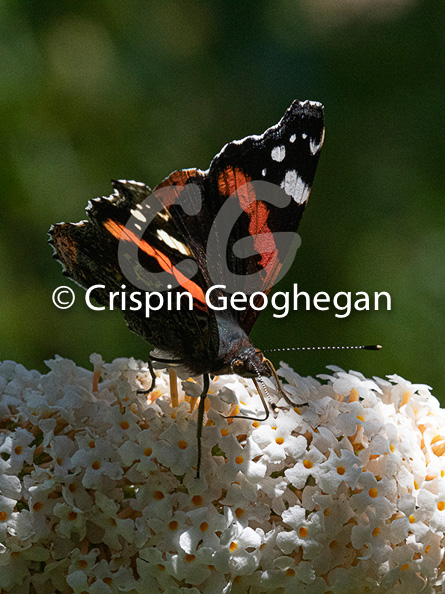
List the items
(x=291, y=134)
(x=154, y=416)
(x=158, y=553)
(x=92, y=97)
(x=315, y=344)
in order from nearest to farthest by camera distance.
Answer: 1. (x=158, y=553)
2. (x=154, y=416)
3. (x=291, y=134)
4. (x=315, y=344)
5. (x=92, y=97)

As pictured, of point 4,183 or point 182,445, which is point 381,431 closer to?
point 182,445

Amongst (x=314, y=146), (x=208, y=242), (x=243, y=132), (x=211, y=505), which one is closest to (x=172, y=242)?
(x=208, y=242)

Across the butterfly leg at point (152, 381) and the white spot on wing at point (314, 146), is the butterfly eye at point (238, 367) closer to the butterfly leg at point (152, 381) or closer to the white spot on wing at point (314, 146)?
the butterfly leg at point (152, 381)

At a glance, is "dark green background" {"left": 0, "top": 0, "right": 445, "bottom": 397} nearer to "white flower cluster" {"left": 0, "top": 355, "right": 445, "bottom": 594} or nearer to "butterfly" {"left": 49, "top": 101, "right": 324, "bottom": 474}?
"butterfly" {"left": 49, "top": 101, "right": 324, "bottom": 474}

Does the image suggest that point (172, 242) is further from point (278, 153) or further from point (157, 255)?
point (278, 153)

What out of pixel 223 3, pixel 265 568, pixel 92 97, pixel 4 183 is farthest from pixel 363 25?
pixel 265 568

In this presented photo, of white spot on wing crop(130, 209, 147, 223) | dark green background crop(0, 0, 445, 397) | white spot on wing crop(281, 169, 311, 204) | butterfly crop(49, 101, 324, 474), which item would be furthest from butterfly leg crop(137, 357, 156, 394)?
dark green background crop(0, 0, 445, 397)

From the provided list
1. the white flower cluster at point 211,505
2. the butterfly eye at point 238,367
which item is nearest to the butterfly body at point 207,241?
the butterfly eye at point 238,367
